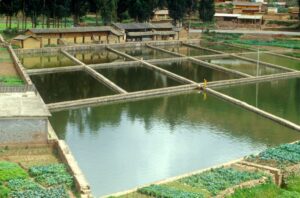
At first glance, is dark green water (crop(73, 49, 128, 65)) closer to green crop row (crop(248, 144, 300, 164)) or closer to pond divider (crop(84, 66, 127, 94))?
pond divider (crop(84, 66, 127, 94))

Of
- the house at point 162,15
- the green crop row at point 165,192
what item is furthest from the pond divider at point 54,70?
the house at point 162,15

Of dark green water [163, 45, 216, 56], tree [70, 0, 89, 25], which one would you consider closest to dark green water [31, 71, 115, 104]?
dark green water [163, 45, 216, 56]

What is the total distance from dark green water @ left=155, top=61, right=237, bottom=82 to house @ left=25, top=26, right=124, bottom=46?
11668 mm

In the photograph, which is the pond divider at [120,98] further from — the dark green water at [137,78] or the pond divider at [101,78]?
the dark green water at [137,78]

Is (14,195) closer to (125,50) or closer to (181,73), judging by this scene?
(181,73)

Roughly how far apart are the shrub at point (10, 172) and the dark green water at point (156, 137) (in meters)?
2.69

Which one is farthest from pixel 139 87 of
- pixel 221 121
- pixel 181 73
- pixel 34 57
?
pixel 34 57

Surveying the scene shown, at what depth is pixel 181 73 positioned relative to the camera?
38.0 m

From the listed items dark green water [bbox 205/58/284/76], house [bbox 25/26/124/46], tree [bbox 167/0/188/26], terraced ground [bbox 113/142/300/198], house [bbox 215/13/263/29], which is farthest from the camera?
house [bbox 215/13/263/29]

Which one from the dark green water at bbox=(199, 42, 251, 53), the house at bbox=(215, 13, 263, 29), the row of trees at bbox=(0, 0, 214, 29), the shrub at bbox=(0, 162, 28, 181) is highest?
the row of trees at bbox=(0, 0, 214, 29)

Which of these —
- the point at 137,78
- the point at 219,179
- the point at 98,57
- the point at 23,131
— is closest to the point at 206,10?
the point at 98,57

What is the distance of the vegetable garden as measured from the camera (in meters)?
15.0

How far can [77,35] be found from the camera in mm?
50281

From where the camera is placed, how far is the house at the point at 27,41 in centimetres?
4481
